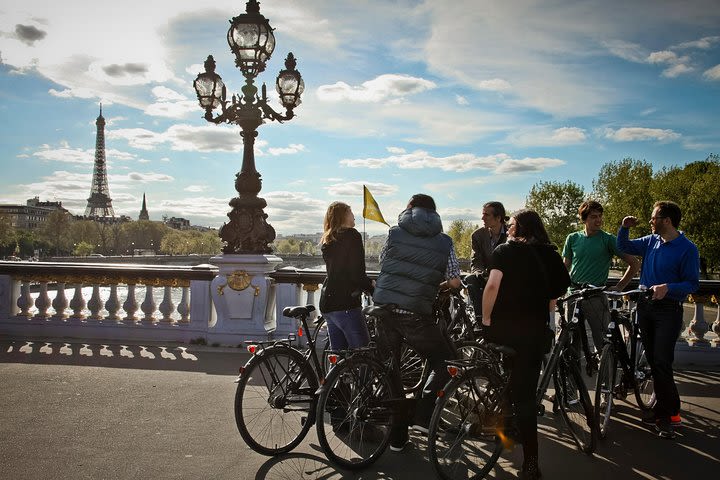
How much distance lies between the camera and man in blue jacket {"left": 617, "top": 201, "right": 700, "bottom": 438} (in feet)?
17.7

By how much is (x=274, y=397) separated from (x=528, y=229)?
235cm

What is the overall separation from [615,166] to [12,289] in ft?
184

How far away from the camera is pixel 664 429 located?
5332mm

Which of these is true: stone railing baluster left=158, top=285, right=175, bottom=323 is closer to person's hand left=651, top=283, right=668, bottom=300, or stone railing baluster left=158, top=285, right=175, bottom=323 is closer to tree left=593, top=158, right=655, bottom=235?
person's hand left=651, top=283, right=668, bottom=300

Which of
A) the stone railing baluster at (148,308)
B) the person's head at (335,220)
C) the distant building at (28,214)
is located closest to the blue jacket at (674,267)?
the person's head at (335,220)

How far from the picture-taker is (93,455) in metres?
4.67

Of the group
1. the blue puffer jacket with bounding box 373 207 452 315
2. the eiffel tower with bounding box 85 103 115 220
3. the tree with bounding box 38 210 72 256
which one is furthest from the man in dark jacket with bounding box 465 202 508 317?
the eiffel tower with bounding box 85 103 115 220

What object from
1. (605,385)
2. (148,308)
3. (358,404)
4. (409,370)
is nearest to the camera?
(358,404)

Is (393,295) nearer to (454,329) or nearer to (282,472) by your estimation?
(282,472)

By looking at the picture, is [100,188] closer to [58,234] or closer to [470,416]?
[58,234]

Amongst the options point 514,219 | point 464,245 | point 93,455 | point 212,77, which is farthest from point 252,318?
point 464,245

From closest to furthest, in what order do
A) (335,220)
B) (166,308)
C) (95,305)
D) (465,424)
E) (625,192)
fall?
(465,424) → (335,220) → (166,308) → (95,305) → (625,192)

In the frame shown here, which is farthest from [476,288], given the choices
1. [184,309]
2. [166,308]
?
[166,308]

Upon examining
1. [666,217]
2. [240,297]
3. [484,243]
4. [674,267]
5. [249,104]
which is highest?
[249,104]
